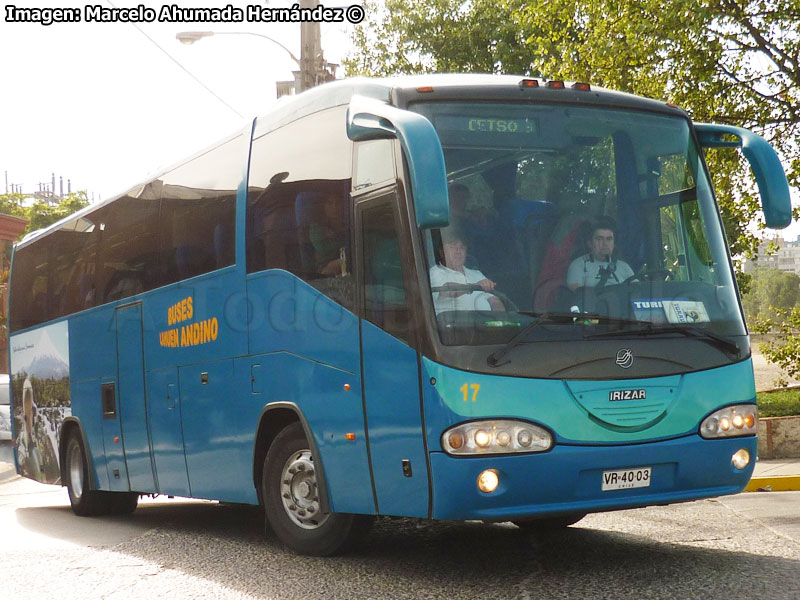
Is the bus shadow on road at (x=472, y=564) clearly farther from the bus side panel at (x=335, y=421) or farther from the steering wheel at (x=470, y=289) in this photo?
the steering wheel at (x=470, y=289)

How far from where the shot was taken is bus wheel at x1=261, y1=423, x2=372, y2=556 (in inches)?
299

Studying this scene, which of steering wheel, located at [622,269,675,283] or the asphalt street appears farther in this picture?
steering wheel, located at [622,269,675,283]

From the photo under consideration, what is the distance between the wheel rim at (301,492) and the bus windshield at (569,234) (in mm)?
1955

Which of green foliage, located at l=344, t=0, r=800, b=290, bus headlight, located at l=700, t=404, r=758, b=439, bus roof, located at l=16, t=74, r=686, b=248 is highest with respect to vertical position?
green foliage, located at l=344, t=0, r=800, b=290

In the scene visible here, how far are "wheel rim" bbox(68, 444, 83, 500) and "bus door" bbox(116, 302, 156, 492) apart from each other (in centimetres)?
187

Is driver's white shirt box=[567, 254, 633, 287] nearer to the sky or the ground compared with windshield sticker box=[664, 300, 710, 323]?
nearer to the sky

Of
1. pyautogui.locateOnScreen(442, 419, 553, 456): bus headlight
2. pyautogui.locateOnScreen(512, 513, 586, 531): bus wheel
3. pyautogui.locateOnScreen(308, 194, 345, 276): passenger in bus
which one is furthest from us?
pyautogui.locateOnScreen(512, 513, 586, 531): bus wheel

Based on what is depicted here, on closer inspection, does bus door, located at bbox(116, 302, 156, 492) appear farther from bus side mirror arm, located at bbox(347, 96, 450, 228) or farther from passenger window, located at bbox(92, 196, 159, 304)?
bus side mirror arm, located at bbox(347, 96, 450, 228)

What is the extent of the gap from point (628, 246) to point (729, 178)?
33.0 feet

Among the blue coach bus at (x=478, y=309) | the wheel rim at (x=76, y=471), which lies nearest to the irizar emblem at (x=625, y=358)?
the blue coach bus at (x=478, y=309)

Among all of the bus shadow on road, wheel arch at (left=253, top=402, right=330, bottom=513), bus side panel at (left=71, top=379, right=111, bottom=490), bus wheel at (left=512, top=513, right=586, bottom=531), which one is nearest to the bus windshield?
the bus shadow on road

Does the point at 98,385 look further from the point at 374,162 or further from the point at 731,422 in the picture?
the point at 731,422

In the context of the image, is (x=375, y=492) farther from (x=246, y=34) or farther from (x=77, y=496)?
(x=246, y=34)

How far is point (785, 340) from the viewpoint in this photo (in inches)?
652
